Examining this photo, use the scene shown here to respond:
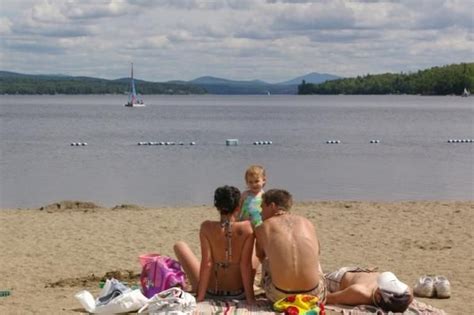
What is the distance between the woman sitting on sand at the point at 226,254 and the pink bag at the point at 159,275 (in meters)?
0.24

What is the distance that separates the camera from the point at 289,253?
6.55m

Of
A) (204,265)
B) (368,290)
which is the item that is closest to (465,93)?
(368,290)

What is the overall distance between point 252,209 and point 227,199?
3.16 ft

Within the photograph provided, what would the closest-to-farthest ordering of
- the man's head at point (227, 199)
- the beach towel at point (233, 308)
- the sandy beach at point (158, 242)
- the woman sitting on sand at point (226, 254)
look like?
the beach towel at point (233, 308)
the man's head at point (227, 199)
the woman sitting on sand at point (226, 254)
the sandy beach at point (158, 242)

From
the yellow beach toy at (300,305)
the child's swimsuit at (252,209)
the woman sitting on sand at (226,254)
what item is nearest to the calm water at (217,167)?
the child's swimsuit at (252,209)

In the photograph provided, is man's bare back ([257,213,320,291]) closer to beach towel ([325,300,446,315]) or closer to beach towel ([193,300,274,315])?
beach towel ([193,300,274,315])

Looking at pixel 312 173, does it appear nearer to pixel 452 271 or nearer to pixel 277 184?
pixel 277 184

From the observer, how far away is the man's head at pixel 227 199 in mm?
6676

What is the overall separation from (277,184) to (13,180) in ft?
26.1

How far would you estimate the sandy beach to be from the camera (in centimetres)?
876

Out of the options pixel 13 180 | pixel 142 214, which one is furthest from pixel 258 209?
pixel 13 180

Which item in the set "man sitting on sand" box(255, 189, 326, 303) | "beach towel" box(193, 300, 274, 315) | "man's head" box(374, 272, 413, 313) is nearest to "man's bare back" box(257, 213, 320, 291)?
"man sitting on sand" box(255, 189, 326, 303)

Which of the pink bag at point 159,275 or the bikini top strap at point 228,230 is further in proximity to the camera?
the pink bag at point 159,275

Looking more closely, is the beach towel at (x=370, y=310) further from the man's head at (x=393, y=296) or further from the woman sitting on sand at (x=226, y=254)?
the woman sitting on sand at (x=226, y=254)
